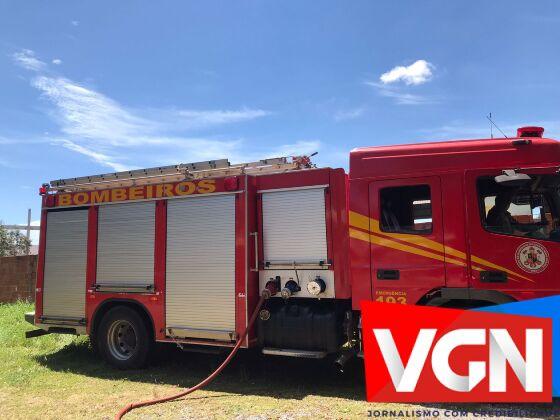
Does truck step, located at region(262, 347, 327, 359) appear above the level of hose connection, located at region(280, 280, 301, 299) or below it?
below

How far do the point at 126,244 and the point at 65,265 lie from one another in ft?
4.65

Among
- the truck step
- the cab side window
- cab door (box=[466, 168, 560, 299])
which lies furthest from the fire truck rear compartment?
cab door (box=[466, 168, 560, 299])

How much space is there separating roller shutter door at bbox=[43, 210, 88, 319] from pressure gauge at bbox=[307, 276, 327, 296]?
4.07m

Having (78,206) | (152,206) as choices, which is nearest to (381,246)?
(152,206)

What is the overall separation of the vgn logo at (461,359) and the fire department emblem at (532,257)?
0.56m

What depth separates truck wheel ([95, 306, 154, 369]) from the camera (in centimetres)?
734

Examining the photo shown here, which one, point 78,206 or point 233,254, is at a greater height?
point 78,206

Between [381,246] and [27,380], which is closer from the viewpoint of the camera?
[381,246]

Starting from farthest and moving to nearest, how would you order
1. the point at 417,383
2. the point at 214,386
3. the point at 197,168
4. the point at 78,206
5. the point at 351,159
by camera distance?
the point at 78,206
the point at 197,168
the point at 214,386
the point at 351,159
the point at 417,383

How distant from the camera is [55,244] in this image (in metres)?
8.27

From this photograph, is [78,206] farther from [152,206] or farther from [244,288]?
[244,288]

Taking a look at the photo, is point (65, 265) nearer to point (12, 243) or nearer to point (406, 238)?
point (406, 238)

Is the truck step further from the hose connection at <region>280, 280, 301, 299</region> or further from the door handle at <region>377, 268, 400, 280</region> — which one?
the door handle at <region>377, 268, 400, 280</region>

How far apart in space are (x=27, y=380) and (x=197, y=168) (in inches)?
161
